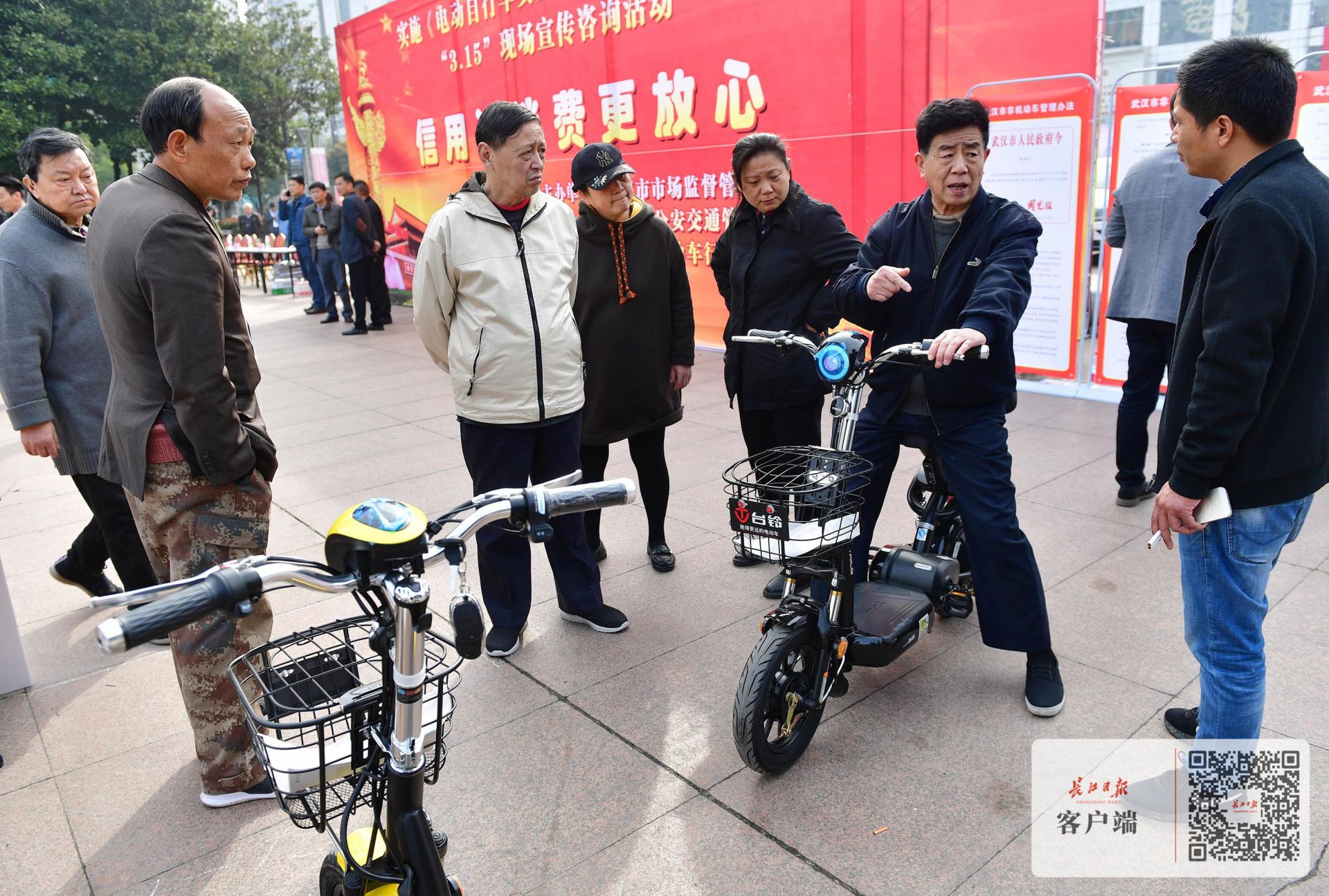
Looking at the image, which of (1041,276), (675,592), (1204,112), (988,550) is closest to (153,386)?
(675,592)

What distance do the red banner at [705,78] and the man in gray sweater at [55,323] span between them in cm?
335

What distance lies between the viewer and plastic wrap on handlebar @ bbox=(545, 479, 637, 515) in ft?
5.65

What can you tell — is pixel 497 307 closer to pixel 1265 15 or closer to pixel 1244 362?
pixel 1244 362

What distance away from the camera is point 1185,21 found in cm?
1925

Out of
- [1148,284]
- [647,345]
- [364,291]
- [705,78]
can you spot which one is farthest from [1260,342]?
[364,291]

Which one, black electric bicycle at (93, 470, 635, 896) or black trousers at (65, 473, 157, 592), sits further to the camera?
black trousers at (65, 473, 157, 592)

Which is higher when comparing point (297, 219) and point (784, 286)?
point (297, 219)

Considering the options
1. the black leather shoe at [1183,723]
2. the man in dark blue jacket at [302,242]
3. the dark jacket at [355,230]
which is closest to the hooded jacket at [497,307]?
the black leather shoe at [1183,723]

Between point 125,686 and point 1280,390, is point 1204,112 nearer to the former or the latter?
point 1280,390

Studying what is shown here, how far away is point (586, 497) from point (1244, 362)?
1557 mm

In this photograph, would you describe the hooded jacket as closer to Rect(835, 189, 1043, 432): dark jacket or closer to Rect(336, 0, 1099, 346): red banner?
Rect(835, 189, 1043, 432): dark jacket

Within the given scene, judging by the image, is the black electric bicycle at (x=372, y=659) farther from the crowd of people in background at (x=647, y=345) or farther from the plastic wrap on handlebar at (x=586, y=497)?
the crowd of people in background at (x=647, y=345)

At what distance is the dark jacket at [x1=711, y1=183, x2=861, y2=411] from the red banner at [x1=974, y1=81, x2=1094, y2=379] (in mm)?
3214
